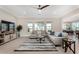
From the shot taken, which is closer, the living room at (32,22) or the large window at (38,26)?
the living room at (32,22)

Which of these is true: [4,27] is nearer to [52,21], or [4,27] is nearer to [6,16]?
[6,16]

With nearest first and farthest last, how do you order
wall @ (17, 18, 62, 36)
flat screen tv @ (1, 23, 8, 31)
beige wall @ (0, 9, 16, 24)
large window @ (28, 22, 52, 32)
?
beige wall @ (0, 9, 16, 24), flat screen tv @ (1, 23, 8, 31), wall @ (17, 18, 62, 36), large window @ (28, 22, 52, 32)

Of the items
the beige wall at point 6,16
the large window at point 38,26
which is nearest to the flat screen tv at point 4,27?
the beige wall at point 6,16

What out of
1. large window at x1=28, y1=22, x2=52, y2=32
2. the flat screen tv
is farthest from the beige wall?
large window at x1=28, y1=22, x2=52, y2=32

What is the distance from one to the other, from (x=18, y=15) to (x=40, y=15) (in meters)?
1.72

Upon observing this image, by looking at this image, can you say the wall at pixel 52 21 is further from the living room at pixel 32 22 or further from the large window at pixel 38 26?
the large window at pixel 38 26

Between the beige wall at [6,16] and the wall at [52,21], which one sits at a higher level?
the beige wall at [6,16]

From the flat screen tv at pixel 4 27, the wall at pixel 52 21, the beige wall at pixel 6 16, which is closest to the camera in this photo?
the beige wall at pixel 6 16

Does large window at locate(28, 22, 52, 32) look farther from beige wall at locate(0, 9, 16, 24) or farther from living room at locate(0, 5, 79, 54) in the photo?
beige wall at locate(0, 9, 16, 24)

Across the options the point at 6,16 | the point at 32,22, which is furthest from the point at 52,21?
the point at 6,16

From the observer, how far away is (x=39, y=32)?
8539 millimetres

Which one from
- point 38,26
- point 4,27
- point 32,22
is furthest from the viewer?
point 38,26

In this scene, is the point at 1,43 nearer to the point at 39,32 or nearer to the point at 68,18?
the point at 39,32

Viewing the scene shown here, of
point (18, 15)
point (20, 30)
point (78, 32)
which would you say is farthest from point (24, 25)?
point (78, 32)
